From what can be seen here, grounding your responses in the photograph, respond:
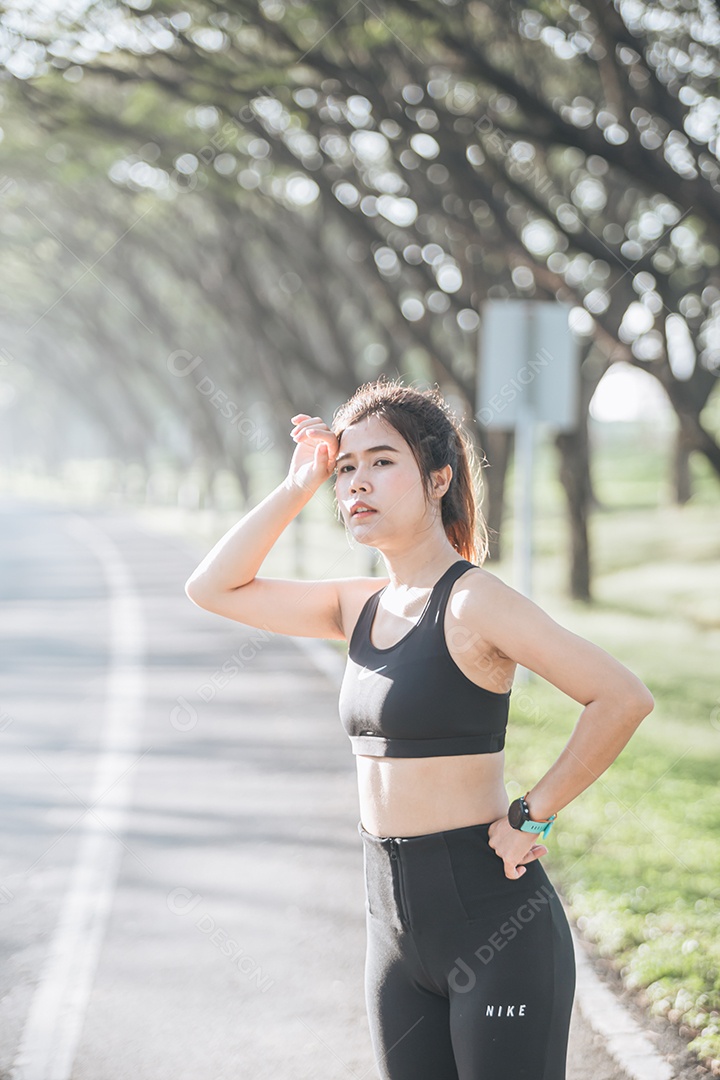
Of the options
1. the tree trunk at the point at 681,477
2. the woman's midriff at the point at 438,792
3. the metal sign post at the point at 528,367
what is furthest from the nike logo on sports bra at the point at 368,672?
the tree trunk at the point at 681,477

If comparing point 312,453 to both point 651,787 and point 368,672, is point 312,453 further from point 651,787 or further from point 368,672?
point 651,787

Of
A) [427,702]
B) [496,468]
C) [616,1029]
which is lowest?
[616,1029]

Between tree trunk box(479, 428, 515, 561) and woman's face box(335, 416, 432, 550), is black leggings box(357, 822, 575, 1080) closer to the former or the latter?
woman's face box(335, 416, 432, 550)

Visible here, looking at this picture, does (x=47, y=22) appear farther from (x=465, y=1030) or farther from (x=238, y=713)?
(x=465, y=1030)

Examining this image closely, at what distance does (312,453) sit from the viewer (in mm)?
3088

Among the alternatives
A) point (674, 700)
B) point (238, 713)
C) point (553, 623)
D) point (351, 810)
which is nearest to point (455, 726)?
point (553, 623)

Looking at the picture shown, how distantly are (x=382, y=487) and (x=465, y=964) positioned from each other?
98 centimetres

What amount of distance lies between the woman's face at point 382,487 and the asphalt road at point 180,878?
2.29 m

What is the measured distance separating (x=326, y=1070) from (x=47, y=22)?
37.9 feet

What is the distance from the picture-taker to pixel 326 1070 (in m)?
4.37

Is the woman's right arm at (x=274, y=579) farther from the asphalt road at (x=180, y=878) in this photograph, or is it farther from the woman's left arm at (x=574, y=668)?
the asphalt road at (x=180, y=878)

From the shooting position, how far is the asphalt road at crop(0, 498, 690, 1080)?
461 centimetres

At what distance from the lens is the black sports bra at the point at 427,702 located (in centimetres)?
262

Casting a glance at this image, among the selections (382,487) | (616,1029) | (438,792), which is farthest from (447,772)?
(616,1029)
